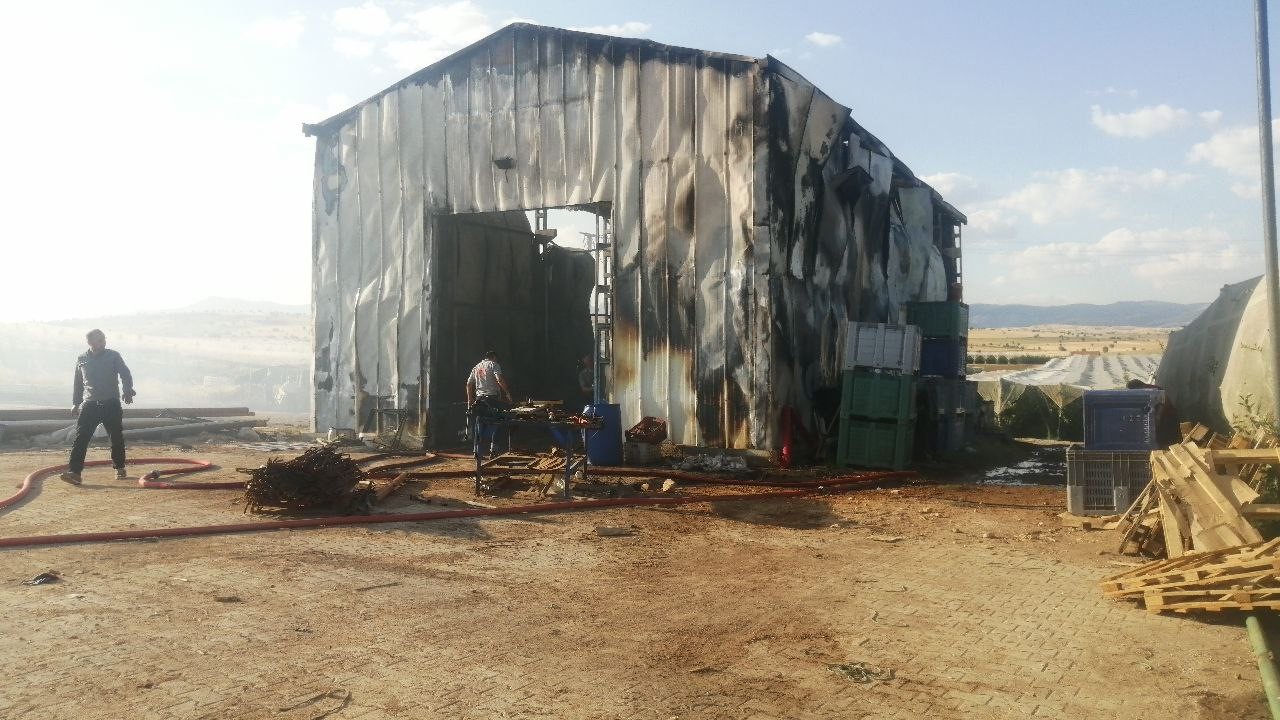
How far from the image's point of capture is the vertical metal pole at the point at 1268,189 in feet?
35.3

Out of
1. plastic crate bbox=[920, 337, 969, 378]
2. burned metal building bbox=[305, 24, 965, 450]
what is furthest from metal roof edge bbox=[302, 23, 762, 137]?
plastic crate bbox=[920, 337, 969, 378]

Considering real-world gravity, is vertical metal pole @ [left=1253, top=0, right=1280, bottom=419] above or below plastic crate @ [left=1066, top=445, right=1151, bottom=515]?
above

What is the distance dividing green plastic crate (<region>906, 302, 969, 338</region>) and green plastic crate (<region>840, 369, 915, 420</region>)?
120 inches

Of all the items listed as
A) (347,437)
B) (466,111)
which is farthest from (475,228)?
(347,437)

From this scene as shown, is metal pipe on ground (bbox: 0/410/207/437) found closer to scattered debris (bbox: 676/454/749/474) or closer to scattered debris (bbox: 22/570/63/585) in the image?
scattered debris (bbox: 676/454/749/474)

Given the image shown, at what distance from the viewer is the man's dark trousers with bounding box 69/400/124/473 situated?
12.3 metres

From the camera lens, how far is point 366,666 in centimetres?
496

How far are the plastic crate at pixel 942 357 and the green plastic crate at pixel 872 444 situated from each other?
2926mm

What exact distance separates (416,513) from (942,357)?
10583 mm

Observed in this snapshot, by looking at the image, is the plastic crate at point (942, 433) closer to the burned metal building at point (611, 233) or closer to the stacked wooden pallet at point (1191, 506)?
the burned metal building at point (611, 233)

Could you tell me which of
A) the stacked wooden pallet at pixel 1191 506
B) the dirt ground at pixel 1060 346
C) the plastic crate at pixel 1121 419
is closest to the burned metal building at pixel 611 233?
the plastic crate at pixel 1121 419

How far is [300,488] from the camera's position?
390 inches

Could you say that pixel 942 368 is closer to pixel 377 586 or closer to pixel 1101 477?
pixel 1101 477

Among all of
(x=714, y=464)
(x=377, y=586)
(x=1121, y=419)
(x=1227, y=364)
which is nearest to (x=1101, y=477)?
(x=1121, y=419)
